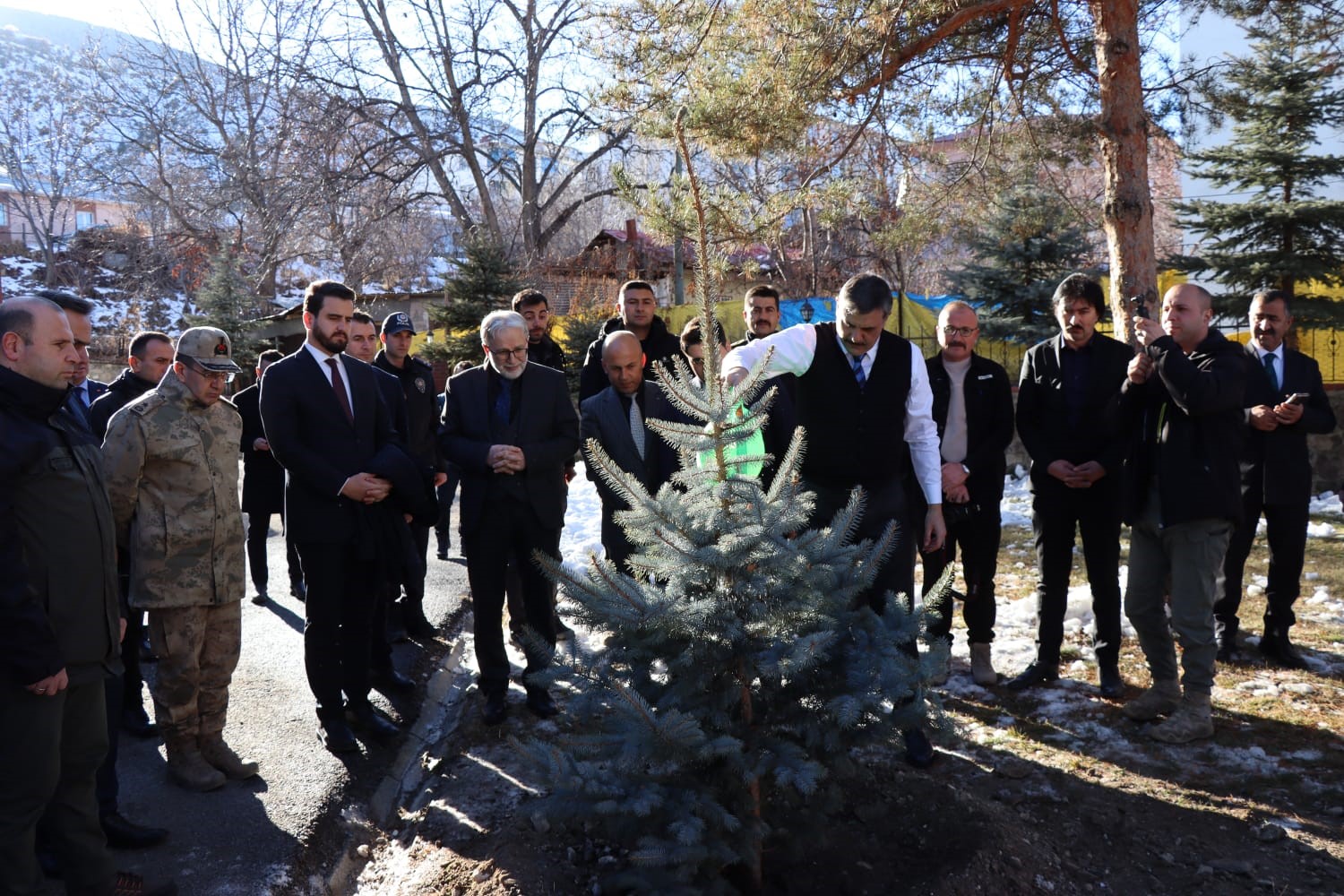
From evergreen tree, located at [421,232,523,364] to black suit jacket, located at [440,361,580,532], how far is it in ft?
41.6

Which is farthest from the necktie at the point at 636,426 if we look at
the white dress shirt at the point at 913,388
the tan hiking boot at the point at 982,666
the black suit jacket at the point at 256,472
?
the black suit jacket at the point at 256,472

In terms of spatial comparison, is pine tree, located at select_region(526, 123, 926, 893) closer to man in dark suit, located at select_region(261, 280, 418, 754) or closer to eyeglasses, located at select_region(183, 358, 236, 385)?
man in dark suit, located at select_region(261, 280, 418, 754)

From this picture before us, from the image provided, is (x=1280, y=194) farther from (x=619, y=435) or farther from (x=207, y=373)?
(x=207, y=373)

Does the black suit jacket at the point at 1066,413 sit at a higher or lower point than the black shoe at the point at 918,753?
higher

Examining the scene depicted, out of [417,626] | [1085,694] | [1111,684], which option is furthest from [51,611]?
[1111,684]

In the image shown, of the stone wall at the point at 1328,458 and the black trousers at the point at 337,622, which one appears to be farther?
the stone wall at the point at 1328,458

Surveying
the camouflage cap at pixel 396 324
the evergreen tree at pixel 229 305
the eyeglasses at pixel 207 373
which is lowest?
the eyeglasses at pixel 207 373

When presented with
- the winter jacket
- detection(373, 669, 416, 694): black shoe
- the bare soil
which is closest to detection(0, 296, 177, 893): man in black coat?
the winter jacket

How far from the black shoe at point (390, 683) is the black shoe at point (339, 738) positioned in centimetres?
84

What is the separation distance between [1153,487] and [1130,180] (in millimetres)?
3418

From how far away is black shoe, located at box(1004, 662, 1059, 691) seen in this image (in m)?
5.48

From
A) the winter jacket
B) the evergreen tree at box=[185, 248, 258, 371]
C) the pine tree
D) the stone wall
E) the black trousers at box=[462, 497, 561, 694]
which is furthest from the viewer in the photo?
the evergreen tree at box=[185, 248, 258, 371]

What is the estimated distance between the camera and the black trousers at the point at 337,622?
459 cm

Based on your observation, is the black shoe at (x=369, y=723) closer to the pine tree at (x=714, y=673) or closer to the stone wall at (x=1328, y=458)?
the pine tree at (x=714, y=673)
